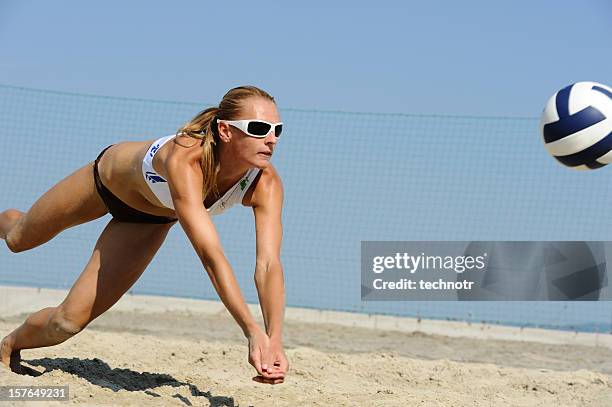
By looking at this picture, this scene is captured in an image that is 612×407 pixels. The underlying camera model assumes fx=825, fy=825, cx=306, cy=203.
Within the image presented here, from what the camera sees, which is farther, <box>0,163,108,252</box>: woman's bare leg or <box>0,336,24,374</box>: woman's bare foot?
<box>0,336,24,374</box>: woman's bare foot

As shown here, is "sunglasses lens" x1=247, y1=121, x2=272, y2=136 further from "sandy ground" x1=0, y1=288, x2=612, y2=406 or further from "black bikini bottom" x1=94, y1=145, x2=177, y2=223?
"sandy ground" x1=0, y1=288, x2=612, y2=406

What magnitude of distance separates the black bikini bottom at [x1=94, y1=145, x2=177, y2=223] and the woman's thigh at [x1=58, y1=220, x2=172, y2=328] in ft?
0.11

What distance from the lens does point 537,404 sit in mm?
5078

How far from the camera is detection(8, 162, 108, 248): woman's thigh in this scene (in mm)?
4266

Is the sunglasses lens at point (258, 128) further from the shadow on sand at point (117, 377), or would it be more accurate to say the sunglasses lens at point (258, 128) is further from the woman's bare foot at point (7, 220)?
the woman's bare foot at point (7, 220)

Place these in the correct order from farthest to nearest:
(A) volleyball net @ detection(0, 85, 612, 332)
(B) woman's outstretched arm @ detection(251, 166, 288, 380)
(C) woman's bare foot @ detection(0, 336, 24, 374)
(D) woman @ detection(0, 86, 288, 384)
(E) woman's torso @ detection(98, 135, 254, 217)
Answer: (A) volleyball net @ detection(0, 85, 612, 332), (C) woman's bare foot @ detection(0, 336, 24, 374), (E) woman's torso @ detection(98, 135, 254, 217), (B) woman's outstretched arm @ detection(251, 166, 288, 380), (D) woman @ detection(0, 86, 288, 384)

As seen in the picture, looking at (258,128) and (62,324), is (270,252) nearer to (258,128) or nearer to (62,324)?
(258,128)

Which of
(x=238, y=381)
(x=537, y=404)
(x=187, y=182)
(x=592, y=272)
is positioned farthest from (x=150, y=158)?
(x=592, y=272)

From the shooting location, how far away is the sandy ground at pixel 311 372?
4508 millimetres

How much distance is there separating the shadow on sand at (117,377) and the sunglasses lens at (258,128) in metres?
1.59

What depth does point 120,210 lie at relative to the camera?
420 centimetres

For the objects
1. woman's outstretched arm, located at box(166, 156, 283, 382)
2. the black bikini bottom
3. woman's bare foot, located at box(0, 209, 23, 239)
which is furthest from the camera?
woman's bare foot, located at box(0, 209, 23, 239)

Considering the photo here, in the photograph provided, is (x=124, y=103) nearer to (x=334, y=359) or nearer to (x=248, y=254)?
(x=248, y=254)

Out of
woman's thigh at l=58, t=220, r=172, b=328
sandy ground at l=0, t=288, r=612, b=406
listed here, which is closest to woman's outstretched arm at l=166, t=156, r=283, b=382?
woman's thigh at l=58, t=220, r=172, b=328
